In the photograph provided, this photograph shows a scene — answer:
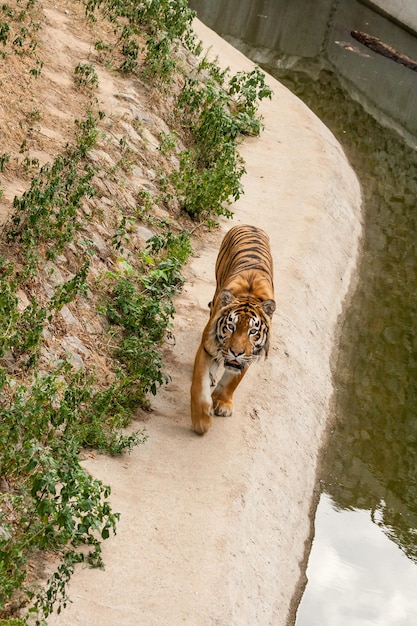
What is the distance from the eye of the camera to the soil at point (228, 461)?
211 inches

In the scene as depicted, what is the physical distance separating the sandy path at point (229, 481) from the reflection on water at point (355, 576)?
180 mm

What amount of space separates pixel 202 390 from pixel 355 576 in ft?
5.59

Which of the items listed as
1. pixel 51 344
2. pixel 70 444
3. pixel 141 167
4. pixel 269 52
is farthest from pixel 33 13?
pixel 269 52

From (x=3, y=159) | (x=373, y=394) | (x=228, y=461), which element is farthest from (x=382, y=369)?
(x=3, y=159)

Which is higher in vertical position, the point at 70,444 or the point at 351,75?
the point at 70,444

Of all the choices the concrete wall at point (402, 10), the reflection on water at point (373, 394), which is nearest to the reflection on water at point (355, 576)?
the reflection on water at point (373, 394)

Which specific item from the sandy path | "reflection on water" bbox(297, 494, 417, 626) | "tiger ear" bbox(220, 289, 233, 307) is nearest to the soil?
the sandy path

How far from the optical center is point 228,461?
6594mm

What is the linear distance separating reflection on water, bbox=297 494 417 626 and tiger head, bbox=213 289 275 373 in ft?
5.04

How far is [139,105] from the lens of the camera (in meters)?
11.1

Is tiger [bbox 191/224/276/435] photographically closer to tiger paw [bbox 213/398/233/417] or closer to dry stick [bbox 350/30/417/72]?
tiger paw [bbox 213/398/233/417]

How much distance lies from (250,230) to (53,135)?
226 centimetres

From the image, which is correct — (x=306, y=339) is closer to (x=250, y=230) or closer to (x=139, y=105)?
(x=250, y=230)

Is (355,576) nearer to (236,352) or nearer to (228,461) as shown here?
(228,461)
